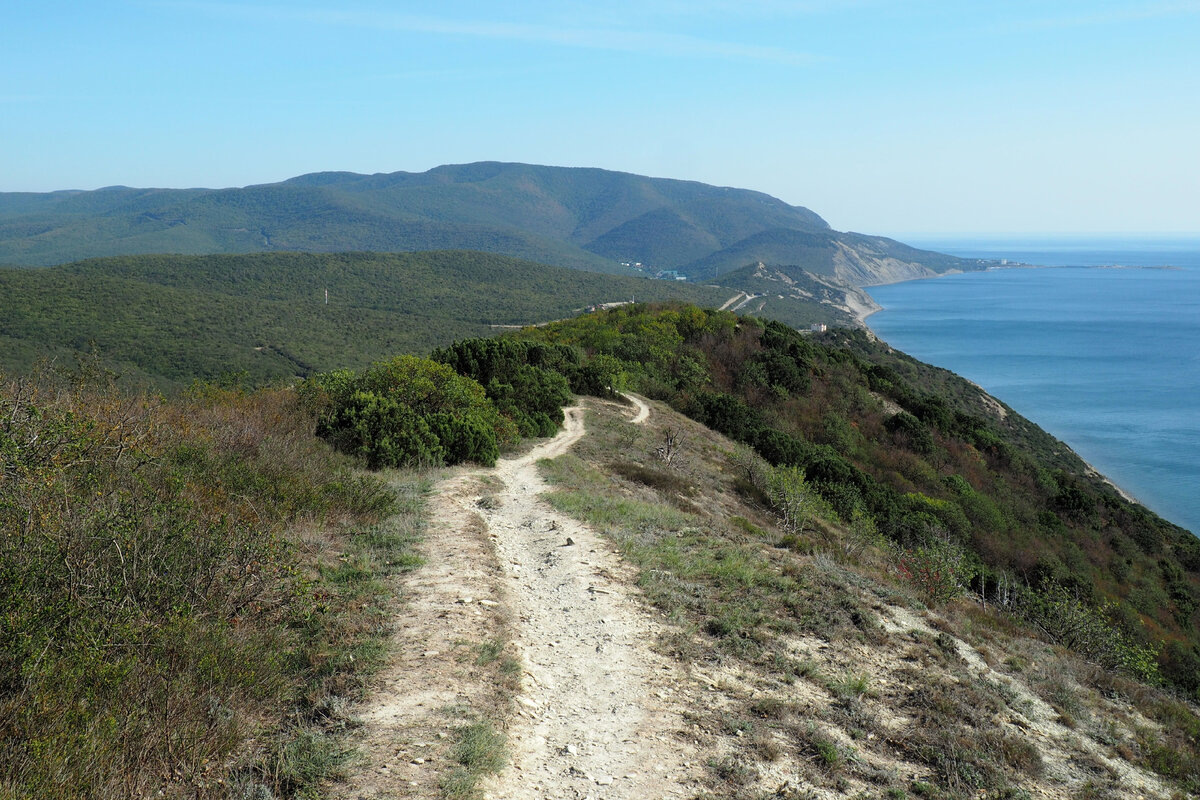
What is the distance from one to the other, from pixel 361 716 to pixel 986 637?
10143 mm

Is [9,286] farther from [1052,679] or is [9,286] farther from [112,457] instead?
[1052,679]

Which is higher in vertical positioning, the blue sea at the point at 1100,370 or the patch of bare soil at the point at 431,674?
the patch of bare soil at the point at 431,674

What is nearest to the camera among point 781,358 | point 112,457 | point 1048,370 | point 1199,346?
point 112,457

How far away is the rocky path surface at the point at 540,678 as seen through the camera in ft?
19.3

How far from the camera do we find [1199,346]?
123625 mm

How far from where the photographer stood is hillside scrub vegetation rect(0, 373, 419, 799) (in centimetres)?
475

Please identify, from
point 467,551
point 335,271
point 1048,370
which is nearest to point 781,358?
point 467,551

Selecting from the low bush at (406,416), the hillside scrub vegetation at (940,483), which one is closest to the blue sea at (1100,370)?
the hillside scrub vegetation at (940,483)

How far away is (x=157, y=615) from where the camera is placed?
6168 millimetres

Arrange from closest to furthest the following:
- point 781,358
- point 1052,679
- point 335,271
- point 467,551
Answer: point 1052,679
point 467,551
point 781,358
point 335,271

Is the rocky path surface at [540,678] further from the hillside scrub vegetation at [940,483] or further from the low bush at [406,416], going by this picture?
the hillside scrub vegetation at [940,483]

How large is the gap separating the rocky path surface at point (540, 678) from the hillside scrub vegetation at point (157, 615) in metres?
0.54

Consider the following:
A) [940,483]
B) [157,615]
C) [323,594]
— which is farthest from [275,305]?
[157,615]

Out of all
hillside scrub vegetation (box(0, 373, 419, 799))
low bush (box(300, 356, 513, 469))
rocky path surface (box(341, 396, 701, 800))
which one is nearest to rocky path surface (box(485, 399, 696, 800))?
rocky path surface (box(341, 396, 701, 800))
